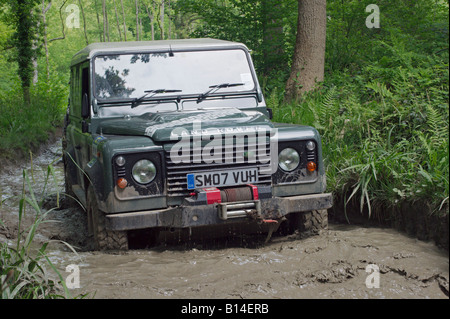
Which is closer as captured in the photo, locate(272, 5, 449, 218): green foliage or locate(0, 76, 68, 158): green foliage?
locate(272, 5, 449, 218): green foliage

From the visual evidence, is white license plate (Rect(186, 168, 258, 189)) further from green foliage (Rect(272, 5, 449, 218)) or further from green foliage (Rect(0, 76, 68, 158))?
green foliage (Rect(0, 76, 68, 158))

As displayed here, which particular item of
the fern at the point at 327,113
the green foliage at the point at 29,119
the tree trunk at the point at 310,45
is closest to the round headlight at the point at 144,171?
the fern at the point at 327,113

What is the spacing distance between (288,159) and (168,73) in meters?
1.58

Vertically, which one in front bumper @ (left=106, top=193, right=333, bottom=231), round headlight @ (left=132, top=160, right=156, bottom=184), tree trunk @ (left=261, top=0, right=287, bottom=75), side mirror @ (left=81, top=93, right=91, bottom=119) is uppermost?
tree trunk @ (left=261, top=0, right=287, bottom=75)

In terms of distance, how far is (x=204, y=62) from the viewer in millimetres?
5824

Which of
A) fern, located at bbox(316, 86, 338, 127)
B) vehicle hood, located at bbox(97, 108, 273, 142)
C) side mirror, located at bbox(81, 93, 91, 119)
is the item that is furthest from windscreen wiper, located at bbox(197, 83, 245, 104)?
fern, located at bbox(316, 86, 338, 127)

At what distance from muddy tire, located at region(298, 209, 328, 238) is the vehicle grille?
2.32 feet

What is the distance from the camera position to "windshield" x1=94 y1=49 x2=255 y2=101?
5566 mm

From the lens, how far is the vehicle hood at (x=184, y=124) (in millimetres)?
4582

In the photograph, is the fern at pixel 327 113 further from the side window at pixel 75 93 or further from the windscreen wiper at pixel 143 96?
the side window at pixel 75 93

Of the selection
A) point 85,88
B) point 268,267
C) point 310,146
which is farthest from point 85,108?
point 268,267
